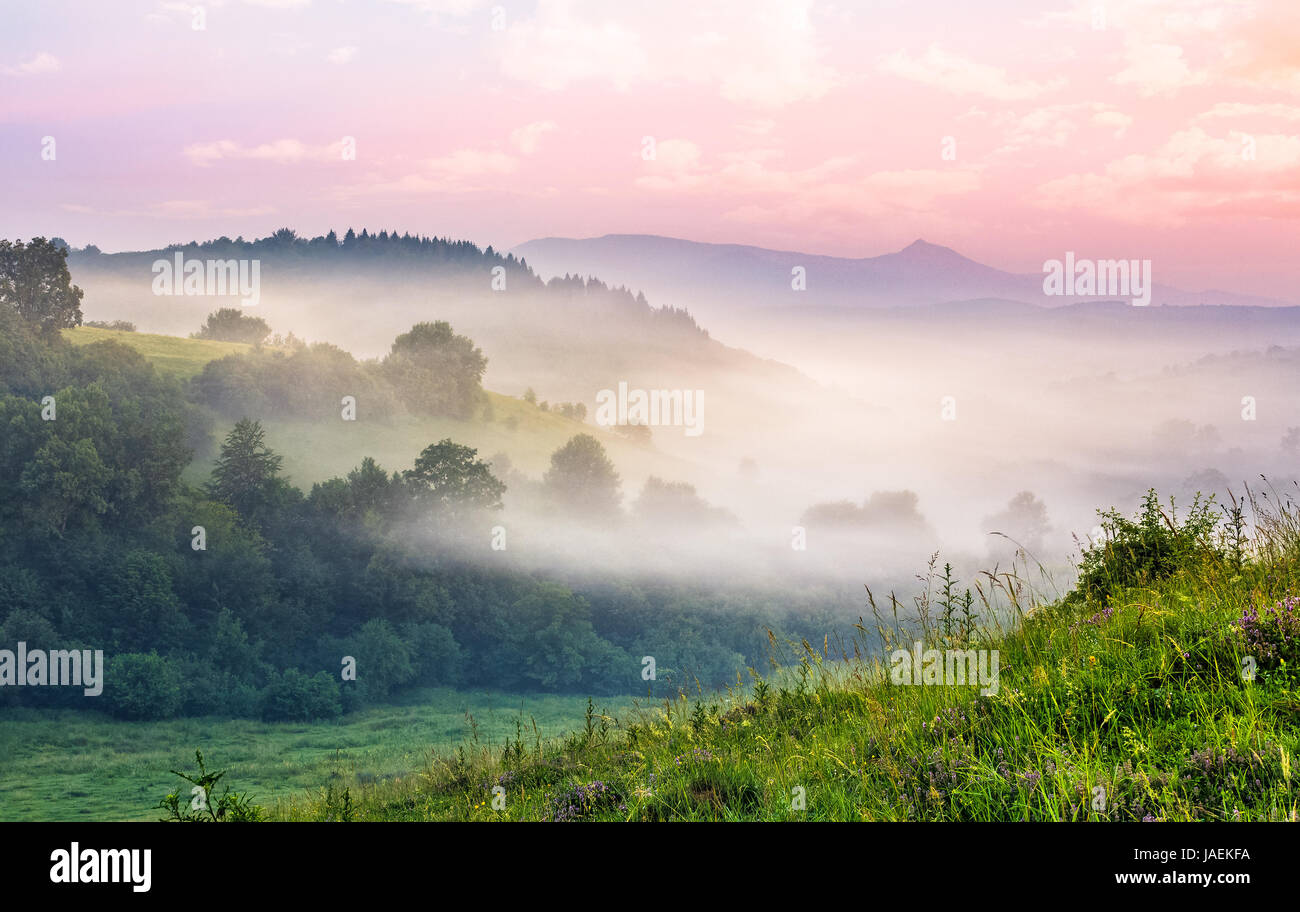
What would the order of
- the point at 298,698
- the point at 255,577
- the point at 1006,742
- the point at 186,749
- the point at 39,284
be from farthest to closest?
the point at 39,284 → the point at 255,577 → the point at 298,698 → the point at 186,749 → the point at 1006,742

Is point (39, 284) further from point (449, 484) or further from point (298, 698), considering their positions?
point (298, 698)

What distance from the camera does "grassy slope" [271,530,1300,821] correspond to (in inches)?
217

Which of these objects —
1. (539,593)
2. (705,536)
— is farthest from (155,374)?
(705,536)

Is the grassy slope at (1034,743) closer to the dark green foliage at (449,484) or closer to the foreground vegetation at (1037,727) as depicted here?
the foreground vegetation at (1037,727)

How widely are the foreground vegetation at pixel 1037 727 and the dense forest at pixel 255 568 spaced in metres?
70.2

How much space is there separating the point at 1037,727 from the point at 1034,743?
27cm

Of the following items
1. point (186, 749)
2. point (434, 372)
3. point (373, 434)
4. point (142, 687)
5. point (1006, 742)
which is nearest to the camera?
point (1006, 742)

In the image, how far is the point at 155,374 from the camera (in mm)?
118688

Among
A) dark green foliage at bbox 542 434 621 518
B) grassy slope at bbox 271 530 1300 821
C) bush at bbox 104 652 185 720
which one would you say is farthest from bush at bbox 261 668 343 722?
grassy slope at bbox 271 530 1300 821

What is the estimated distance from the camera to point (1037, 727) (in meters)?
6.52

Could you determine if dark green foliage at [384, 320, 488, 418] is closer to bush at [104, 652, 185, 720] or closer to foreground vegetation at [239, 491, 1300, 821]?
bush at [104, 652, 185, 720]

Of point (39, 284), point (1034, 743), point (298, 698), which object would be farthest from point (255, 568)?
point (1034, 743)

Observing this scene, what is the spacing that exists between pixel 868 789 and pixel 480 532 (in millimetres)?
107616

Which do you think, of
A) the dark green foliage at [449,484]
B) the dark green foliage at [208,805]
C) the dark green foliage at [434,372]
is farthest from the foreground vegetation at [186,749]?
the dark green foliage at [434,372]
